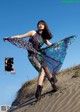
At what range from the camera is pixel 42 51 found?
12.3m

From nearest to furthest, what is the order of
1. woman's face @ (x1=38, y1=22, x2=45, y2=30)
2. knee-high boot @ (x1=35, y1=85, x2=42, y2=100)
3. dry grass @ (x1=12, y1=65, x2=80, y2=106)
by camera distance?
knee-high boot @ (x1=35, y1=85, x2=42, y2=100), woman's face @ (x1=38, y1=22, x2=45, y2=30), dry grass @ (x1=12, y1=65, x2=80, y2=106)

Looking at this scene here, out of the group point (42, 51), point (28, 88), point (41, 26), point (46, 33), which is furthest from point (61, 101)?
point (28, 88)

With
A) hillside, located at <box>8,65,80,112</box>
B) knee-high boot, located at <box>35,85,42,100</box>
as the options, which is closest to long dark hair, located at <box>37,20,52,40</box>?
knee-high boot, located at <box>35,85,42,100</box>

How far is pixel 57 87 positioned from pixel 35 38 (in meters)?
1.69

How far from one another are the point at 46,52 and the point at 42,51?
142mm

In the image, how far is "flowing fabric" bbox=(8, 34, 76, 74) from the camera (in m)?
11.9

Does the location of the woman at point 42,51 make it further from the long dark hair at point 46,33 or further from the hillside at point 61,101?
the hillside at point 61,101

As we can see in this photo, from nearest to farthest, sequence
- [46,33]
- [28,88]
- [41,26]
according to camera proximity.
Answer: [41,26]
[46,33]
[28,88]

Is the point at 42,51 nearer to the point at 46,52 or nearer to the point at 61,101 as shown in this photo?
the point at 46,52

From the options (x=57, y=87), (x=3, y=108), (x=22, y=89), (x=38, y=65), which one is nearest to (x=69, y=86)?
(x=57, y=87)

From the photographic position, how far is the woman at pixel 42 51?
11.9 meters

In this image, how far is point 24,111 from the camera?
12.2m

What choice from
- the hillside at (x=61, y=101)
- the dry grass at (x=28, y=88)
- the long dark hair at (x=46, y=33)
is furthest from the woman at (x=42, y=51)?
the dry grass at (x=28, y=88)

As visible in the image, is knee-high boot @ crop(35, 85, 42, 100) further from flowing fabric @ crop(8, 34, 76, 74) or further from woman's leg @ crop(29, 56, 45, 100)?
flowing fabric @ crop(8, 34, 76, 74)
